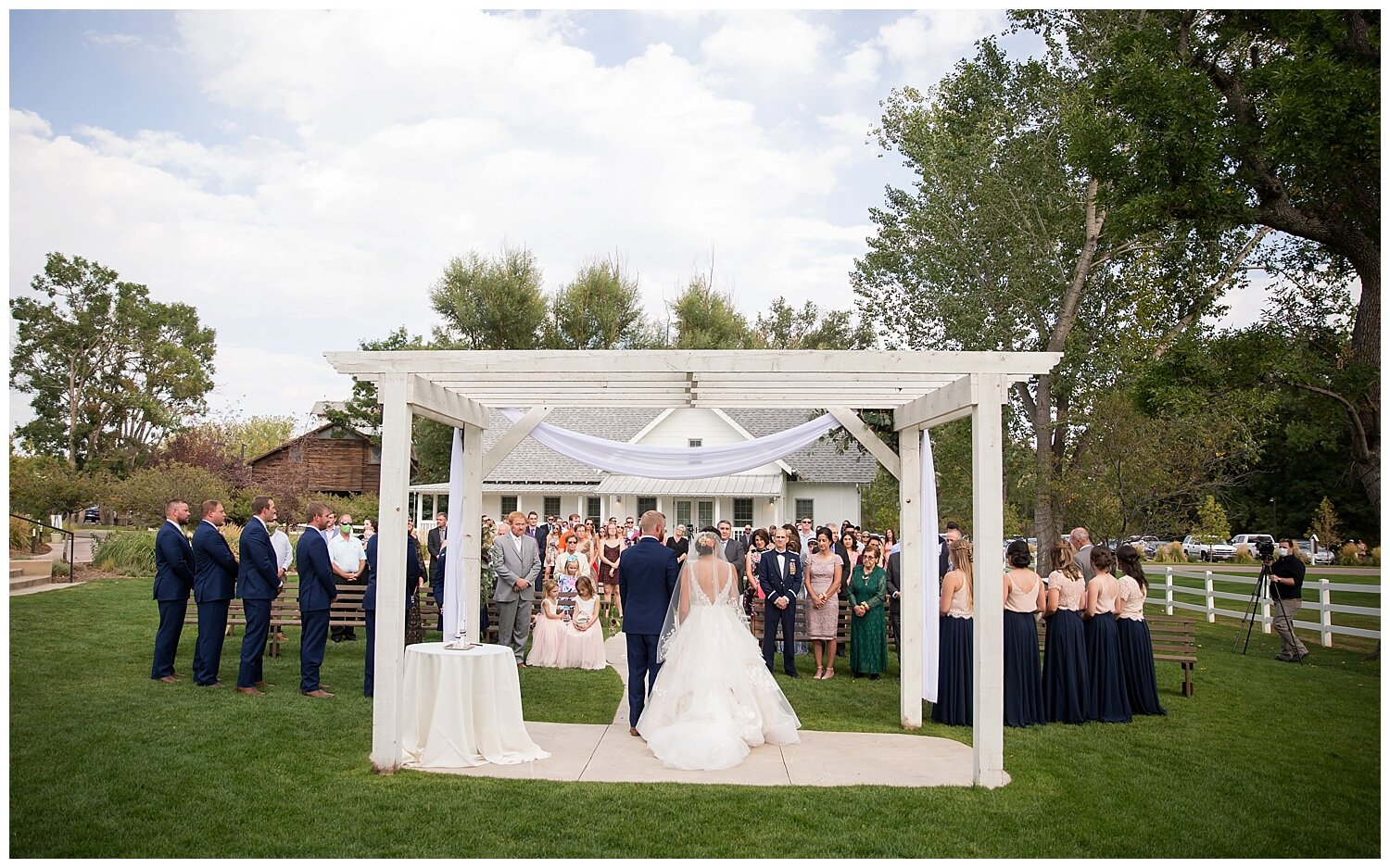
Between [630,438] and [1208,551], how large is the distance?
94.0 ft

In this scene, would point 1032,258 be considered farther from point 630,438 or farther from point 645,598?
point 630,438

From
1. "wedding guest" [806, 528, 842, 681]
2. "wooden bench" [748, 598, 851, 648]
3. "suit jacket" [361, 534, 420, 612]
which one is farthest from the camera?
"wooden bench" [748, 598, 851, 648]

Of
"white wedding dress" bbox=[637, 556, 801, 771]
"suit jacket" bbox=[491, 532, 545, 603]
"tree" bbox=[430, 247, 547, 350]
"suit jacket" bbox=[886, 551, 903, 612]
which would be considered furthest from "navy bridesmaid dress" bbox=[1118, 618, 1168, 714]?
"tree" bbox=[430, 247, 547, 350]

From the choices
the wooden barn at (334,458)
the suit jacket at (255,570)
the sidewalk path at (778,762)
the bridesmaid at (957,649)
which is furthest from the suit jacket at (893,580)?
the wooden barn at (334,458)

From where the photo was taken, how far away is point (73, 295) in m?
53.6

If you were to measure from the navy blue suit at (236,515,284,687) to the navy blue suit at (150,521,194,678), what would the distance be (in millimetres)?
619

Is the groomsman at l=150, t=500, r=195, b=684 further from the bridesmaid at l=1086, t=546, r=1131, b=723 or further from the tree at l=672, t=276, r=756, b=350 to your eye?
the tree at l=672, t=276, r=756, b=350

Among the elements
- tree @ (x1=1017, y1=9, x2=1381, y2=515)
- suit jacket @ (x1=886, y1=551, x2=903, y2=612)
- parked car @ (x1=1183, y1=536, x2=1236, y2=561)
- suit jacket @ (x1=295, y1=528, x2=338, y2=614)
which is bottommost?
parked car @ (x1=1183, y1=536, x2=1236, y2=561)

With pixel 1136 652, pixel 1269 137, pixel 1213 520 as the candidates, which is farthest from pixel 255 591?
pixel 1213 520

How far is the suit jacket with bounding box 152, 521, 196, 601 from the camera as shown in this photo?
33.4ft

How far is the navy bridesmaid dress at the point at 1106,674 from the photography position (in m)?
9.55

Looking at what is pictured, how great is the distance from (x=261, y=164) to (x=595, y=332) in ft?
76.9

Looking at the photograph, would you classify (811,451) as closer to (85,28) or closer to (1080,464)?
(1080,464)

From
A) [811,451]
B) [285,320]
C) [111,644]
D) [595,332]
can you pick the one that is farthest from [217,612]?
[285,320]
